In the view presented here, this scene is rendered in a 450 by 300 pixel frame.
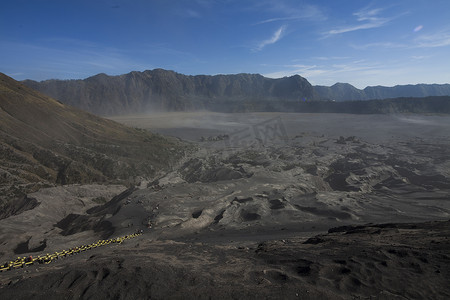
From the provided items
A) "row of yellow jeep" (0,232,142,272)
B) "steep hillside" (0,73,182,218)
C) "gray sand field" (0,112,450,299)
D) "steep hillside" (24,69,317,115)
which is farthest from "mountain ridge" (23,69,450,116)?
"row of yellow jeep" (0,232,142,272)

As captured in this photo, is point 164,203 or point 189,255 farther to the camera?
point 164,203

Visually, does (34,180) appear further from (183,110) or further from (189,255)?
(183,110)

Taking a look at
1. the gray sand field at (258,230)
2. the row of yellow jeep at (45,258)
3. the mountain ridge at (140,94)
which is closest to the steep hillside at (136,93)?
the mountain ridge at (140,94)

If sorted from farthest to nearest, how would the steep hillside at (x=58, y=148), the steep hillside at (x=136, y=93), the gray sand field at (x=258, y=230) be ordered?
1. the steep hillside at (x=136, y=93)
2. the steep hillside at (x=58, y=148)
3. the gray sand field at (x=258, y=230)

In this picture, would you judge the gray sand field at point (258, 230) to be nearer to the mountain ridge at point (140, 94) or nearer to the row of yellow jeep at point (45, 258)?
the row of yellow jeep at point (45, 258)

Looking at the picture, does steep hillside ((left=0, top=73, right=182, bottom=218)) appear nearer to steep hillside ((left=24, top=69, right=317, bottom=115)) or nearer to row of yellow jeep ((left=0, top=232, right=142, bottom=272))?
row of yellow jeep ((left=0, top=232, right=142, bottom=272))

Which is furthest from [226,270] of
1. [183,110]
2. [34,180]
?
[183,110]

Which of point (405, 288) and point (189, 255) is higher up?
point (405, 288)

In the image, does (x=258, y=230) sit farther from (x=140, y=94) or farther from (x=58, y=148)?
(x=140, y=94)
